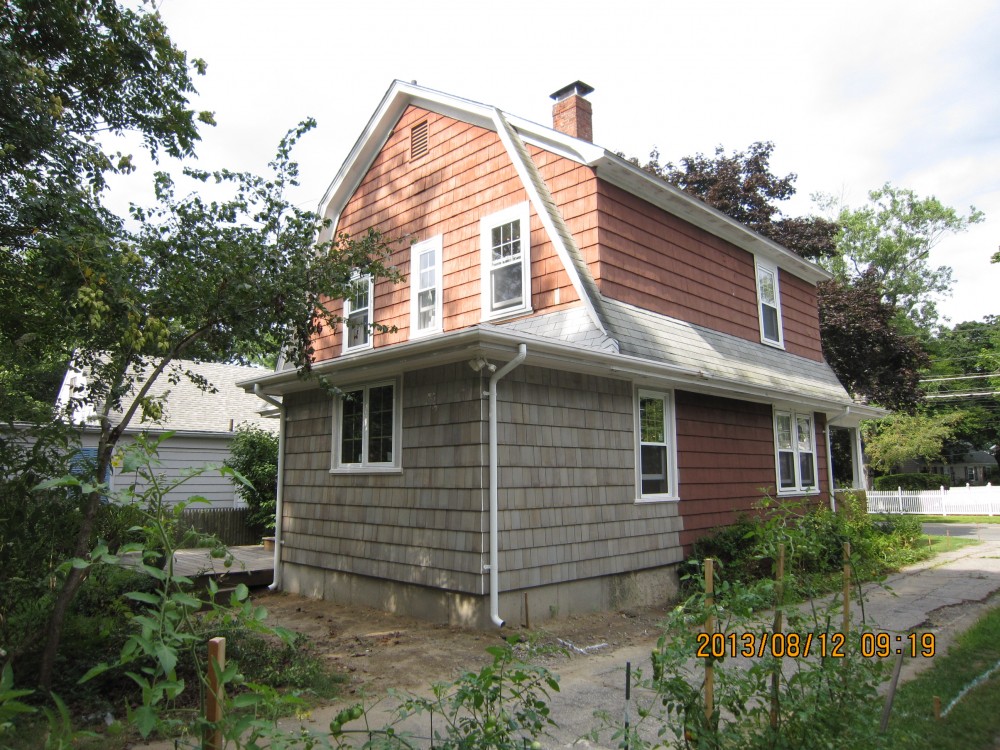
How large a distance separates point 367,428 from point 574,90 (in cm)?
691

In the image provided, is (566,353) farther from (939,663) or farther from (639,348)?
(939,663)

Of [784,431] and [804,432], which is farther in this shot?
[804,432]

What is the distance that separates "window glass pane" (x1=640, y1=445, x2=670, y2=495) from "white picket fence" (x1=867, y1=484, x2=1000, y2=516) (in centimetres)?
2224

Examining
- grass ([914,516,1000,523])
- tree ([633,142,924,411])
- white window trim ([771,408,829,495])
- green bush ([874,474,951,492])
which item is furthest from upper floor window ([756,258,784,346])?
green bush ([874,474,951,492])

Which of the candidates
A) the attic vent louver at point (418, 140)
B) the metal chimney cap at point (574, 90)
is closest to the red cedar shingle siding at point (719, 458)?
the metal chimney cap at point (574, 90)

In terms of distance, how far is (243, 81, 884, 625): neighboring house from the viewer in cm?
748

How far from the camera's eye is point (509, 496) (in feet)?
24.1

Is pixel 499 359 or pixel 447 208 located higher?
pixel 447 208

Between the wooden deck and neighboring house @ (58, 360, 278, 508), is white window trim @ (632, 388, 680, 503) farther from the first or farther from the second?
neighboring house @ (58, 360, 278, 508)

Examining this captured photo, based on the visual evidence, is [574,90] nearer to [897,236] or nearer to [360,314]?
[360,314]

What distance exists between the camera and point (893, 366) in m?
23.6

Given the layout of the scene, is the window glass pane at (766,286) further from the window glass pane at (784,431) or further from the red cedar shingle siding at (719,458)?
the red cedar shingle siding at (719,458)

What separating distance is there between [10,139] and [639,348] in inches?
288
